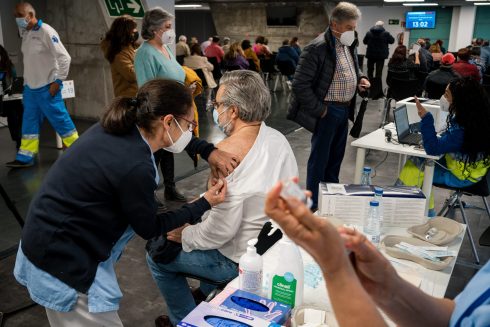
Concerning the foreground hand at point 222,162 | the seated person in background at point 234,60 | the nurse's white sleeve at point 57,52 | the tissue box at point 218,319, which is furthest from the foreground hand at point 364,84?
the seated person in background at point 234,60

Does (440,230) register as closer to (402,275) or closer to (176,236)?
(402,275)

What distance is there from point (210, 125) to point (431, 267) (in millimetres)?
5556

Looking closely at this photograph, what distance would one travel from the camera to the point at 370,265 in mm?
852

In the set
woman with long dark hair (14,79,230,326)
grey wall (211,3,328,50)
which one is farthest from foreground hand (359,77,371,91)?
grey wall (211,3,328,50)

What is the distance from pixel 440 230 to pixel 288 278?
0.87 m

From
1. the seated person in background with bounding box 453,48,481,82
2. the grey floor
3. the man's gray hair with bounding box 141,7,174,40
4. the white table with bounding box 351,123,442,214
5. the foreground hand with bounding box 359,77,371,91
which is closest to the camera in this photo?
the grey floor

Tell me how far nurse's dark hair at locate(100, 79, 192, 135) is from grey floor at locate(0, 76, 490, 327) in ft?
4.02

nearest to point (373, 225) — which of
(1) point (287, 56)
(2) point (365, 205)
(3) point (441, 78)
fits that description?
(2) point (365, 205)

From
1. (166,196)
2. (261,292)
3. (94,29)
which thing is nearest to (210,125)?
(94,29)

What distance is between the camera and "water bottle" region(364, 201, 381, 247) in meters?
1.80

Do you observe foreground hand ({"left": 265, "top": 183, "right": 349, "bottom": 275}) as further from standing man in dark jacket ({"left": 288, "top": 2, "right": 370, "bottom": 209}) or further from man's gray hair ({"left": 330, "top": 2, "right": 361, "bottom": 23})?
man's gray hair ({"left": 330, "top": 2, "right": 361, "bottom": 23})

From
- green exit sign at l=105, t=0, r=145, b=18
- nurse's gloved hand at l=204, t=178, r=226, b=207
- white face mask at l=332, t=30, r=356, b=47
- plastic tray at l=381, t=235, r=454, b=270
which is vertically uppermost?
green exit sign at l=105, t=0, r=145, b=18

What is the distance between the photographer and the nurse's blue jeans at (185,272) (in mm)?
1799

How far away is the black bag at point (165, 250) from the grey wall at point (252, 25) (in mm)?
14840
